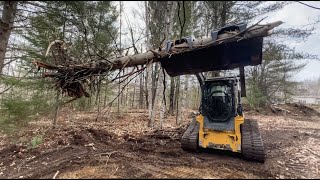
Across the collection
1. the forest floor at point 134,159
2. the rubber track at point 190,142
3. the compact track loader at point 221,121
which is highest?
the compact track loader at point 221,121

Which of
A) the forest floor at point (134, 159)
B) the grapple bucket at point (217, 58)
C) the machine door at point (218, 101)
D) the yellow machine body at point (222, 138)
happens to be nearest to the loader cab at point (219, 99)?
the machine door at point (218, 101)

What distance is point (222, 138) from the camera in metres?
6.81

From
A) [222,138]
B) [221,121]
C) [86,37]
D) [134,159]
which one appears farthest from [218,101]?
[86,37]

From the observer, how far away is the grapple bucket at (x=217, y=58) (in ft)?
18.0

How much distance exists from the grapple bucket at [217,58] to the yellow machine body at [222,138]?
1538mm

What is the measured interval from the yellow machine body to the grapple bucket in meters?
1.54

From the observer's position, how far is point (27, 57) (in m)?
9.12

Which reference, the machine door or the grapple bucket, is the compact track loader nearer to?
the machine door

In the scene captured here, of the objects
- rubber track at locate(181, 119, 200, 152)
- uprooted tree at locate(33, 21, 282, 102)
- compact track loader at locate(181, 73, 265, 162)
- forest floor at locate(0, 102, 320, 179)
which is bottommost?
forest floor at locate(0, 102, 320, 179)

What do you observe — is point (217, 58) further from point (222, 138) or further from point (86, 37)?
point (86, 37)

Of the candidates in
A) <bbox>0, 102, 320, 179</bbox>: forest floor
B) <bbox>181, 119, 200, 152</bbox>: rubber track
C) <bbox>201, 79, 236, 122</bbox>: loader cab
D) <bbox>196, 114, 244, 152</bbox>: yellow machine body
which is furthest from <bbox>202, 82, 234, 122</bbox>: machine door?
<bbox>0, 102, 320, 179</bbox>: forest floor

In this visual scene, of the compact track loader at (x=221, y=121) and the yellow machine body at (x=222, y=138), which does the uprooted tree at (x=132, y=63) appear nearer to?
the compact track loader at (x=221, y=121)

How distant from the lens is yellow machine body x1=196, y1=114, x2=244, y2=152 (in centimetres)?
661

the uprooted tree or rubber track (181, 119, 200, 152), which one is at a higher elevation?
the uprooted tree
